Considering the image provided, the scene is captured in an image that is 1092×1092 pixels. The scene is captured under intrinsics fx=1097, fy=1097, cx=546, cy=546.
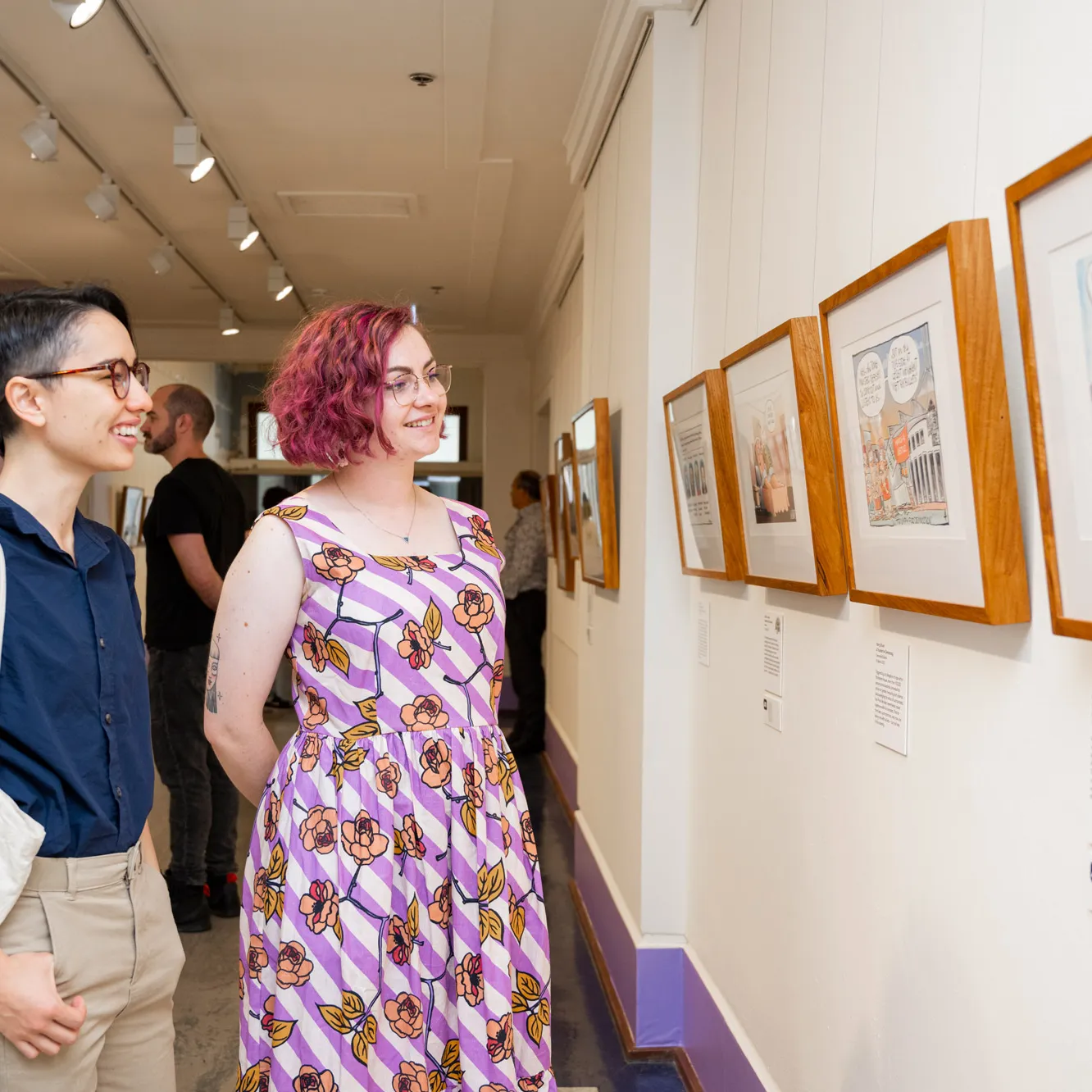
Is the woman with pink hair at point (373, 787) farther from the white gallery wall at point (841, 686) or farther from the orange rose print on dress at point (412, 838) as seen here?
the white gallery wall at point (841, 686)

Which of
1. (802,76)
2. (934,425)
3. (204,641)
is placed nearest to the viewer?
(934,425)

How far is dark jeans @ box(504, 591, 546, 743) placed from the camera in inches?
301

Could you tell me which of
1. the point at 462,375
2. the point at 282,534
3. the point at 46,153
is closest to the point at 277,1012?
the point at 282,534

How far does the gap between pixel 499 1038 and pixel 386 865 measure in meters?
0.34

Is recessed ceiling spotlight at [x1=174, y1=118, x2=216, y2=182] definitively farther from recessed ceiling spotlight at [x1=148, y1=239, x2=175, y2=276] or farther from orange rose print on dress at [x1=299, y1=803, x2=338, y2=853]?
orange rose print on dress at [x1=299, y1=803, x2=338, y2=853]

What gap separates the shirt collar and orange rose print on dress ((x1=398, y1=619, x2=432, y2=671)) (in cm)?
47

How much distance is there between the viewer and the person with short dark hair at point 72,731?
54.2 inches

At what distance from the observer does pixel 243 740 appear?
1893 millimetres

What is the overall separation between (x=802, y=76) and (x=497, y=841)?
5.29ft

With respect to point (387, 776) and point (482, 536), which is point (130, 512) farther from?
point (387, 776)

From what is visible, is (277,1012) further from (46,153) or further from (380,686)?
(46,153)

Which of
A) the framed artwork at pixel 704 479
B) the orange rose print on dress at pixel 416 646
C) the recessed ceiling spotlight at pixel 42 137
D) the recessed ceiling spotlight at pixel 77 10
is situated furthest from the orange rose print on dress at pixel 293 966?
the recessed ceiling spotlight at pixel 42 137

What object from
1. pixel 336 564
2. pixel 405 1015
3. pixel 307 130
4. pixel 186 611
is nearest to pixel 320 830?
pixel 405 1015

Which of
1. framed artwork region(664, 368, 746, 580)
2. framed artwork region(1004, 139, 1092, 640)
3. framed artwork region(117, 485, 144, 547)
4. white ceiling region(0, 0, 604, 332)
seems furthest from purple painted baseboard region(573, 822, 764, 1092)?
framed artwork region(117, 485, 144, 547)
